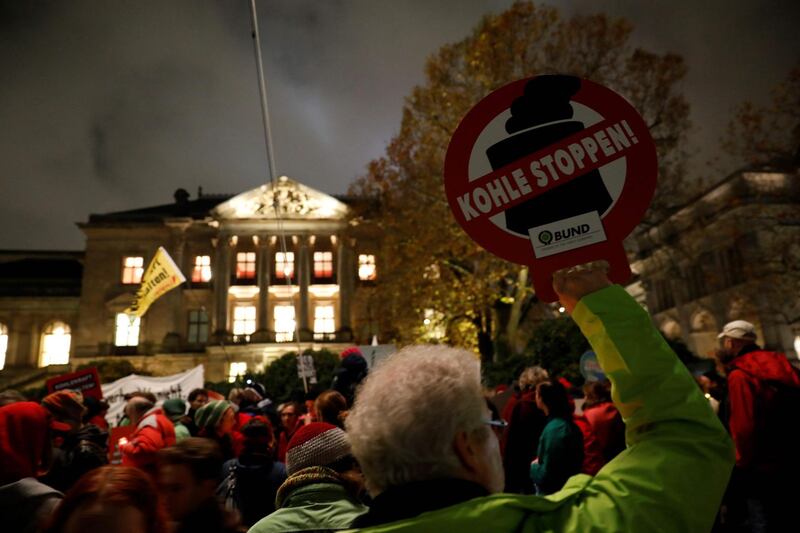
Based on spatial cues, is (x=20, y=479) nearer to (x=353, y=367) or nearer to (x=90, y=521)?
(x=90, y=521)

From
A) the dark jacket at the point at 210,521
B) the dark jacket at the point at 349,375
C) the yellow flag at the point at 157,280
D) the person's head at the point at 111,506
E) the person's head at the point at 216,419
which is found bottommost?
the dark jacket at the point at 210,521

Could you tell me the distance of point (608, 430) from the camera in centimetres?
548

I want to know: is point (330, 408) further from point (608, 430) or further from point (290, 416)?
point (290, 416)

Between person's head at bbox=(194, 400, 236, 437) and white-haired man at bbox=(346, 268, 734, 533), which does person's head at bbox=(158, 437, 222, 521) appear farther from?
person's head at bbox=(194, 400, 236, 437)

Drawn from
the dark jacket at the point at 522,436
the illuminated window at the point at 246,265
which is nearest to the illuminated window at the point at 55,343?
the illuminated window at the point at 246,265

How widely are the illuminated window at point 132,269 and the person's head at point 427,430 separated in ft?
145

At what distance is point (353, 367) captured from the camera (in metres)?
5.95

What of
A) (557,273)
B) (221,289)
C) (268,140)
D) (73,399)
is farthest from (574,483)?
(221,289)

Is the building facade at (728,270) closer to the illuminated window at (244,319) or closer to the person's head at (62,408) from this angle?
the person's head at (62,408)

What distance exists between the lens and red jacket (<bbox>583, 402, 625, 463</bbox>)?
17.8 feet

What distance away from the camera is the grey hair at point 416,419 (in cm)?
131

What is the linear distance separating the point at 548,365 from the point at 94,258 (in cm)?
3706

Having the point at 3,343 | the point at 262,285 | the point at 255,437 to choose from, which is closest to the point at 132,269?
the point at 262,285

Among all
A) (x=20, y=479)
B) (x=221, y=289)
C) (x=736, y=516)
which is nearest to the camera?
(x=20, y=479)
